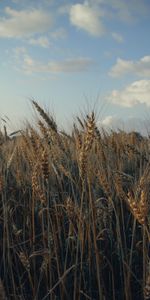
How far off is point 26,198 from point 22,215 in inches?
8.0

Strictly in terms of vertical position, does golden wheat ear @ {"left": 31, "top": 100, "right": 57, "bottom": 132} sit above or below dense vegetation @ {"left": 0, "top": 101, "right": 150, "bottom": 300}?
above

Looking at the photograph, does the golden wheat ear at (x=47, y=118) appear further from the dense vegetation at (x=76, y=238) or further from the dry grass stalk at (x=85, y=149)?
the dry grass stalk at (x=85, y=149)

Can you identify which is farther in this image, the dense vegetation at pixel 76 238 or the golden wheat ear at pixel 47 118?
the golden wheat ear at pixel 47 118

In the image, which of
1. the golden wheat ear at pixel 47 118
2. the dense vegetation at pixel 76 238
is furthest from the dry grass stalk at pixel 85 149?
the golden wheat ear at pixel 47 118

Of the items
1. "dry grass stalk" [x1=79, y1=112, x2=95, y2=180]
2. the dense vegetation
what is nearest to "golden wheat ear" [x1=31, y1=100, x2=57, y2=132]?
the dense vegetation

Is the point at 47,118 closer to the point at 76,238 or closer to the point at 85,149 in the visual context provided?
the point at 76,238

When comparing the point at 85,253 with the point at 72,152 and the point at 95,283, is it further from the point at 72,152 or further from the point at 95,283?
the point at 72,152

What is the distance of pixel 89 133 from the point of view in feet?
6.13

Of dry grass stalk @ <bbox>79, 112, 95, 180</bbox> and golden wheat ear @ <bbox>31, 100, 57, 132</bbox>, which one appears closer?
dry grass stalk @ <bbox>79, 112, 95, 180</bbox>

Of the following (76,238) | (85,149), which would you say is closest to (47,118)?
(76,238)

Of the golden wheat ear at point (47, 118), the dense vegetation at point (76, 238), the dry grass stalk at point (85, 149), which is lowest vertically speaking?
the dense vegetation at point (76, 238)

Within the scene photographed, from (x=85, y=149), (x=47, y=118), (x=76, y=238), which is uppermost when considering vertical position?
(x=47, y=118)

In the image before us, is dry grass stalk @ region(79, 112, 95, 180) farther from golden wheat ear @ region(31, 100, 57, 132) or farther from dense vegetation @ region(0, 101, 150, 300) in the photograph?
golden wheat ear @ region(31, 100, 57, 132)

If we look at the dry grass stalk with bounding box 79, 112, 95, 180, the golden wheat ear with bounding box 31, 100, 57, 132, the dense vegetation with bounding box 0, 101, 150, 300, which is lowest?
the dense vegetation with bounding box 0, 101, 150, 300
